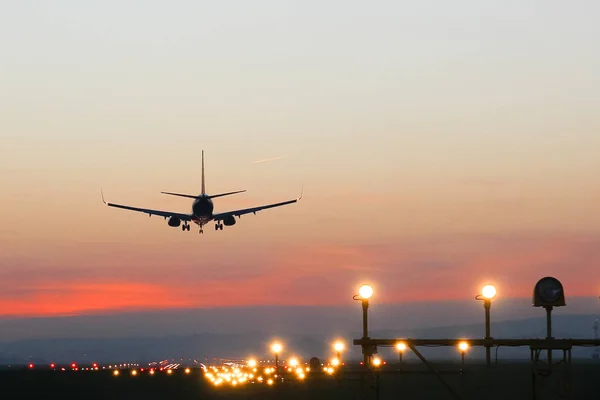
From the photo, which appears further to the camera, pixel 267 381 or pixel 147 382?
pixel 147 382

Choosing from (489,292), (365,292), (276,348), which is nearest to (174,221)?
(276,348)

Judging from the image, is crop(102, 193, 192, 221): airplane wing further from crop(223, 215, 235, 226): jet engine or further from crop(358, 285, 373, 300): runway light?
crop(358, 285, 373, 300): runway light

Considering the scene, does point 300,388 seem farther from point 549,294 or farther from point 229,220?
point 229,220

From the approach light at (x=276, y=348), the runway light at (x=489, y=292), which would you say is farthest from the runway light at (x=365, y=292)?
the approach light at (x=276, y=348)

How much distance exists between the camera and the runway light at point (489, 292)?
162 feet

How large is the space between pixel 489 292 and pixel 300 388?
49.2 m

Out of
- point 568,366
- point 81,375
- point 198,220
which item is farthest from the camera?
point 198,220

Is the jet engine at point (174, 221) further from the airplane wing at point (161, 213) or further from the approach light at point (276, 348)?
the approach light at point (276, 348)

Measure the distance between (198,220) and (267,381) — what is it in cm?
6903

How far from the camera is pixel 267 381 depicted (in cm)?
10806

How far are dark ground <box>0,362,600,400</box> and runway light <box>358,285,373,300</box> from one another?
1145 inches

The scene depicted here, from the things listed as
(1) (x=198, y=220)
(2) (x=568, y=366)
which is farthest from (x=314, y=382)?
(1) (x=198, y=220)

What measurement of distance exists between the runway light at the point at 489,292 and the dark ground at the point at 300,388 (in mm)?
28161

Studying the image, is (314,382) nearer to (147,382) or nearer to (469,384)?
(469,384)
